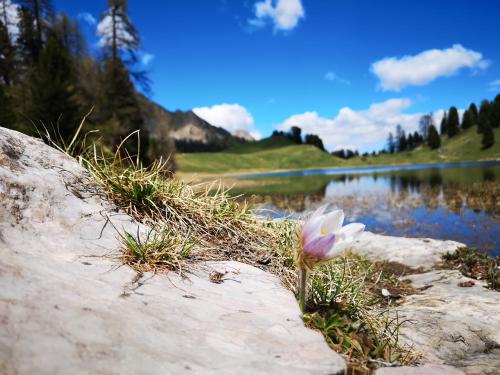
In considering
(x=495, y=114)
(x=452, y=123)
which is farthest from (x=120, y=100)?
(x=452, y=123)

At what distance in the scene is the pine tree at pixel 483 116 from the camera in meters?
144

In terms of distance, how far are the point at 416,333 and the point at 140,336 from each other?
293 centimetres

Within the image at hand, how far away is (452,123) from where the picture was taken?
169m

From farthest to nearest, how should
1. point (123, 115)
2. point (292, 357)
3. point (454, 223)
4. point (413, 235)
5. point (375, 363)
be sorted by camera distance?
point (123, 115), point (454, 223), point (413, 235), point (375, 363), point (292, 357)

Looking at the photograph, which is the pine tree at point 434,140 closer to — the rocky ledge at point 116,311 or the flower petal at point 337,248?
the rocky ledge at point 116,311

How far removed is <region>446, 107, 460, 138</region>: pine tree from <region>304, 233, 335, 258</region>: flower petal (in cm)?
19358

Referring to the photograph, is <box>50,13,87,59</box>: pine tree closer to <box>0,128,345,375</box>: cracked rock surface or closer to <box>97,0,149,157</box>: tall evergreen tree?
<box>97,0,149,157</box>: tall evergreen tree

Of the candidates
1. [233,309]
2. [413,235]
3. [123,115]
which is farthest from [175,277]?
[123,115]

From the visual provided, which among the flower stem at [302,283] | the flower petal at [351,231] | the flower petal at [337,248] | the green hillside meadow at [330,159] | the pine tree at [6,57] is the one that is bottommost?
the flower stem at [302,283]

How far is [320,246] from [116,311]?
1.35 meters

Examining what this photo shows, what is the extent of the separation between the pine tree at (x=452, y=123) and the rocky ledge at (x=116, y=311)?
629 ft

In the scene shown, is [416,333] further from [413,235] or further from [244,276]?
[413,235]

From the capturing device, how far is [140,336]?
70.9 inches

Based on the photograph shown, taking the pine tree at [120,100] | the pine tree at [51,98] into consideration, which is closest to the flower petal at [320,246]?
the pine tree at [51,98]
